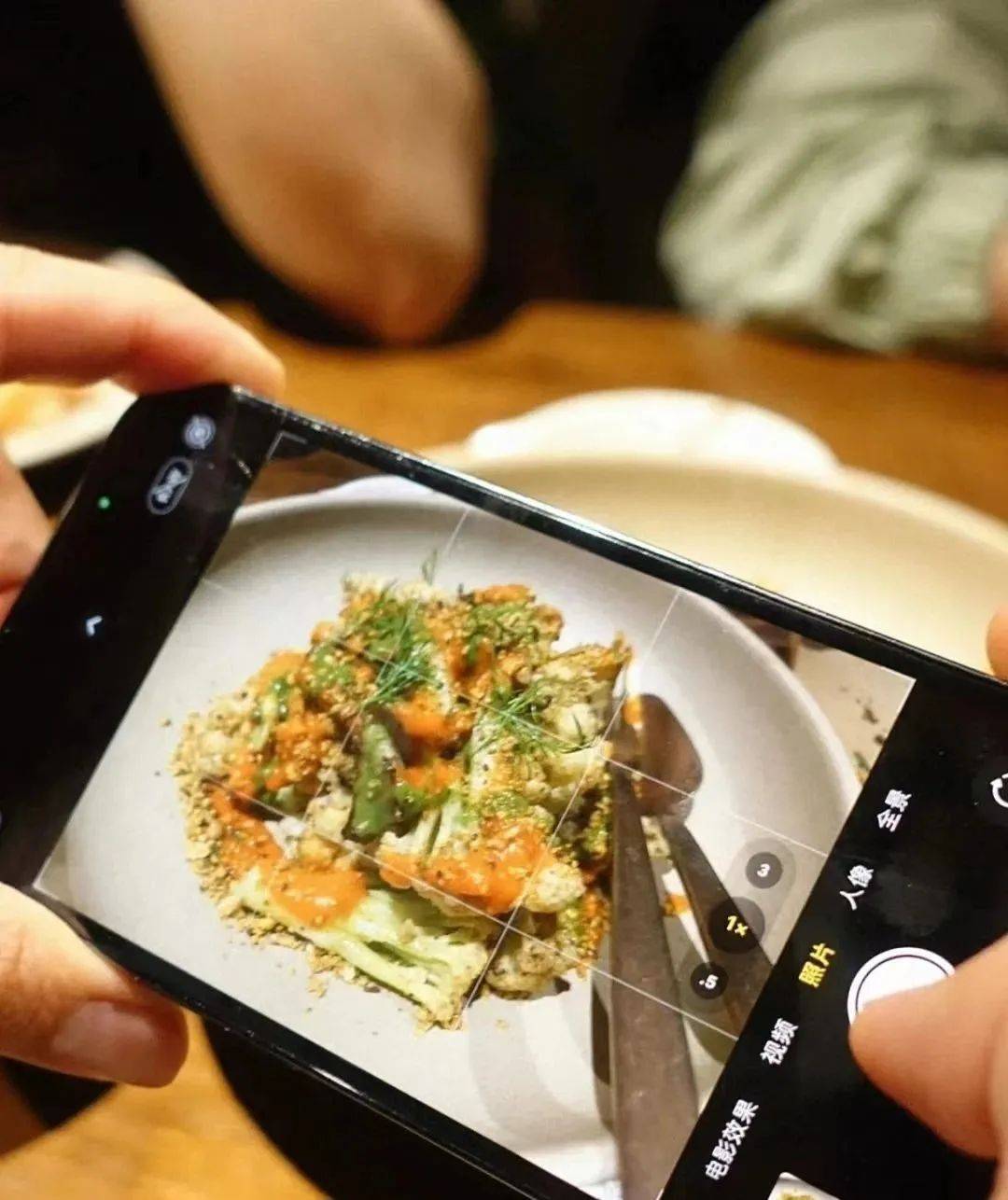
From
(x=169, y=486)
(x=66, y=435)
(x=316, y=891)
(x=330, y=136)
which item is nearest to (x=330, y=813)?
(x=316, y=891)

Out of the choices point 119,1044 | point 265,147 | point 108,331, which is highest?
point 265,147

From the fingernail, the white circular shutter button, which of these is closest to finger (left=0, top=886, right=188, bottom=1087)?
the fingernail

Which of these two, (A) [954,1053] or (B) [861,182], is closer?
(A) [954,1053]

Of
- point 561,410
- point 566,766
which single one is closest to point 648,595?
point 566,766

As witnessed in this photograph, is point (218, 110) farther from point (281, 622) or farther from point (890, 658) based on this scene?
point (890, 658)

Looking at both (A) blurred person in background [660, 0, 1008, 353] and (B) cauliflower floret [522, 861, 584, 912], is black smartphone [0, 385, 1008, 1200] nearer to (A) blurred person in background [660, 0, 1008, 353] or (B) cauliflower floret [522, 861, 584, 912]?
(B) cauliflower floret [522, 861, 584, 912]

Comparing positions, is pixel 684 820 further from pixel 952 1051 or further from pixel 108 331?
pixel 108 331

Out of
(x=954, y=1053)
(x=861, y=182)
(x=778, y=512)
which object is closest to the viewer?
(x=954, y=1053)

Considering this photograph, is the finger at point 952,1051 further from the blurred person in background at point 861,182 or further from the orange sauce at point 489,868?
the blurred person in background at point 861,182
